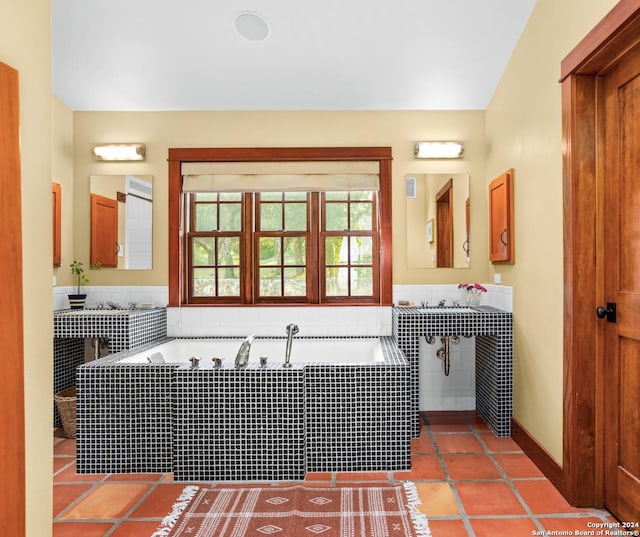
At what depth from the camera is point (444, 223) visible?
12.6 ft

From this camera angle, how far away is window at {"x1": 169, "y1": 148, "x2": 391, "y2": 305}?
3.93 m

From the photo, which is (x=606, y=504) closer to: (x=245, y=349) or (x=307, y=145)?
(x=245, y=349)

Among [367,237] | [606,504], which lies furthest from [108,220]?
[606,504]

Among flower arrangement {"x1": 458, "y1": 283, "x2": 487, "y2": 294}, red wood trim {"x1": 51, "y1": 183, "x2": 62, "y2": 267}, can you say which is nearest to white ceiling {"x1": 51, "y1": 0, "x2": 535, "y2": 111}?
red wood trim {"x1": 51, "y1": 183, "x2": 62, "y2": 267}

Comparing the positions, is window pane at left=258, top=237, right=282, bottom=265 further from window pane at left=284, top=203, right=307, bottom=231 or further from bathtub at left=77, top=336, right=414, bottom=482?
bathtub at left=77, top=336, right=414, bottom=482

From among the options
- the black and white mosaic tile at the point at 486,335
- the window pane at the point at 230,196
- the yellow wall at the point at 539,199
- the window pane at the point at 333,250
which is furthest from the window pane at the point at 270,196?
the yellow wall at the point at 539,199

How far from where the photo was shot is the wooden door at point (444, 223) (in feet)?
12.6

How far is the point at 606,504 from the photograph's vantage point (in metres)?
2.21

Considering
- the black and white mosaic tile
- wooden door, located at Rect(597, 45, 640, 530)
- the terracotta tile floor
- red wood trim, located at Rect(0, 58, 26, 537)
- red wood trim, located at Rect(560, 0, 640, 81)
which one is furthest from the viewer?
the black and white mosaic tile

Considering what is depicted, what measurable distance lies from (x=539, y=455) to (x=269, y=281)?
2.38 m

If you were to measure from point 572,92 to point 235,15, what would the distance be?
2115mm

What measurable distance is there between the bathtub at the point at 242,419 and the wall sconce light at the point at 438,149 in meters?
1.90

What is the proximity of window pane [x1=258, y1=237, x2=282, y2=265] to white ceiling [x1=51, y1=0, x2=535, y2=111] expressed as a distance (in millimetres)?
1121

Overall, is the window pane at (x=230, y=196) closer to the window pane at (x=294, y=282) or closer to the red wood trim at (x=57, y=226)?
the window pane at (x=294, y=282)
